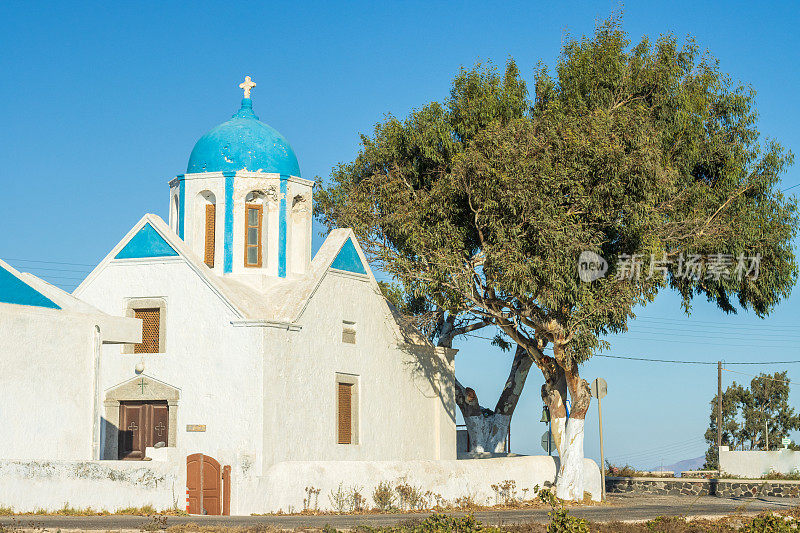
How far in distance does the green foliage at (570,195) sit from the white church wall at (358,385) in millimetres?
1406

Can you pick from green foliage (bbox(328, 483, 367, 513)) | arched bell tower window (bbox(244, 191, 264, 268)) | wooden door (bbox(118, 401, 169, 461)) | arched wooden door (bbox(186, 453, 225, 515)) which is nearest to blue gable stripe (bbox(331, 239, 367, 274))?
arched bell tower window (bbox(244, 191, 264, 268))

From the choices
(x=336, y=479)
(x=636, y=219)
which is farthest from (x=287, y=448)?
(x=636, y=219)

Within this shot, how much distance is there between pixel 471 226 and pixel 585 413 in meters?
6.17

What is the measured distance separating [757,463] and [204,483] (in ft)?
96.9

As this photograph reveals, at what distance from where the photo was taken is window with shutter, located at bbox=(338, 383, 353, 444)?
2710 centimetres

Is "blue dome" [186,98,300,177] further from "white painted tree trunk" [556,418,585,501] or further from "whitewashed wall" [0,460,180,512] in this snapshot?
"white painted tree trunk" [556,418,585,501]

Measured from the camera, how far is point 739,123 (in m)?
30.5

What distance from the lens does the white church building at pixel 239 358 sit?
21.2 metres

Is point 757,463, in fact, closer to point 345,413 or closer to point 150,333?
point 345,413

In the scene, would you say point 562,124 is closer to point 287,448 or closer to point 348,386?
point 348,386

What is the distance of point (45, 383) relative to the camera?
20.6 metres

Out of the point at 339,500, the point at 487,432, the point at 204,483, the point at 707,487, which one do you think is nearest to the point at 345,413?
the point at 339,500

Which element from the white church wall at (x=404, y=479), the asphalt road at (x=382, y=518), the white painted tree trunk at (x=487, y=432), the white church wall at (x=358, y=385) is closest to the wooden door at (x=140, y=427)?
the white church wall at (x=358, y=385)

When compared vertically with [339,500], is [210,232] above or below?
above
